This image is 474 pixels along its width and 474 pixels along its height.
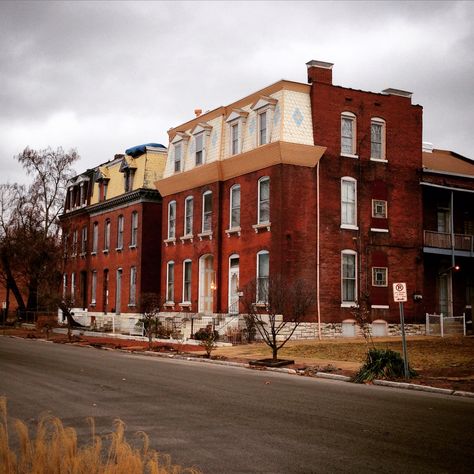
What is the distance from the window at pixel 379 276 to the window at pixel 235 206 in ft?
24.1

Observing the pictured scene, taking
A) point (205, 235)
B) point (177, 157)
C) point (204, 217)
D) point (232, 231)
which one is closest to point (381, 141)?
point (232, 231)

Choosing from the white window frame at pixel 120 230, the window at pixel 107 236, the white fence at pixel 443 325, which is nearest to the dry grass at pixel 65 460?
the white fence at pixel 443 325

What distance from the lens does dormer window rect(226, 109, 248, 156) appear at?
3550 centimetres

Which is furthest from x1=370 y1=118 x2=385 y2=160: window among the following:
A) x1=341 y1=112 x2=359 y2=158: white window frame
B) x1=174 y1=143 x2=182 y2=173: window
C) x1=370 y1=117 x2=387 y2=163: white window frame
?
A: x1=174 y1=143 x2=182 y2=173: window

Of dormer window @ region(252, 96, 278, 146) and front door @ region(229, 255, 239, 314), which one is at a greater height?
dormer window @ region(252, 96, 278, 146)

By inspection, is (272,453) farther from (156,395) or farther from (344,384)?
(344,384)

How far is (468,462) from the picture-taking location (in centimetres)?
773

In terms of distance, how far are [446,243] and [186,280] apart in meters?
14.7

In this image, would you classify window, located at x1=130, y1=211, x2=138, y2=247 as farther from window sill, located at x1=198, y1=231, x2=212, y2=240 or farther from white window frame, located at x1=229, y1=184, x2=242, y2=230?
white window frame, located at x1=229, y1=184, x2=242, y2=230

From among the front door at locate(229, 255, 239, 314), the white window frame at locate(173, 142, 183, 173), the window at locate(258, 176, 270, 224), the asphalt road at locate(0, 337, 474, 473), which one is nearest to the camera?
the asphalt road at locate(0, 337, 474, 473)

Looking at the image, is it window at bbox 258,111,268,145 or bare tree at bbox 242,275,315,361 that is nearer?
bare tree at bbox 242,275,315,361

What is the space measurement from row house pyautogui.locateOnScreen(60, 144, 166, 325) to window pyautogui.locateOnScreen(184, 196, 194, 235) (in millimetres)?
Result: 4832

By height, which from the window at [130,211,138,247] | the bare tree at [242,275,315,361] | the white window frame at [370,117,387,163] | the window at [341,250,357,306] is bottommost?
the bare tree at [242,275,315,361]

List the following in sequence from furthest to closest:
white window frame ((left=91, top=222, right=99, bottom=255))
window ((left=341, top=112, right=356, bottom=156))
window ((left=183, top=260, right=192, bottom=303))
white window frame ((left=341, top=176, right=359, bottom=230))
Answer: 1. white window frame ((left=91, top=222, right=99, bottom=255))
2. window ((left=183, top=260, right=192, bottom=303))
3. window ((left=341, top=112, right=356, bottom=156))
4. white window frame ((left=341, top=176, right=359, bottom=230))
